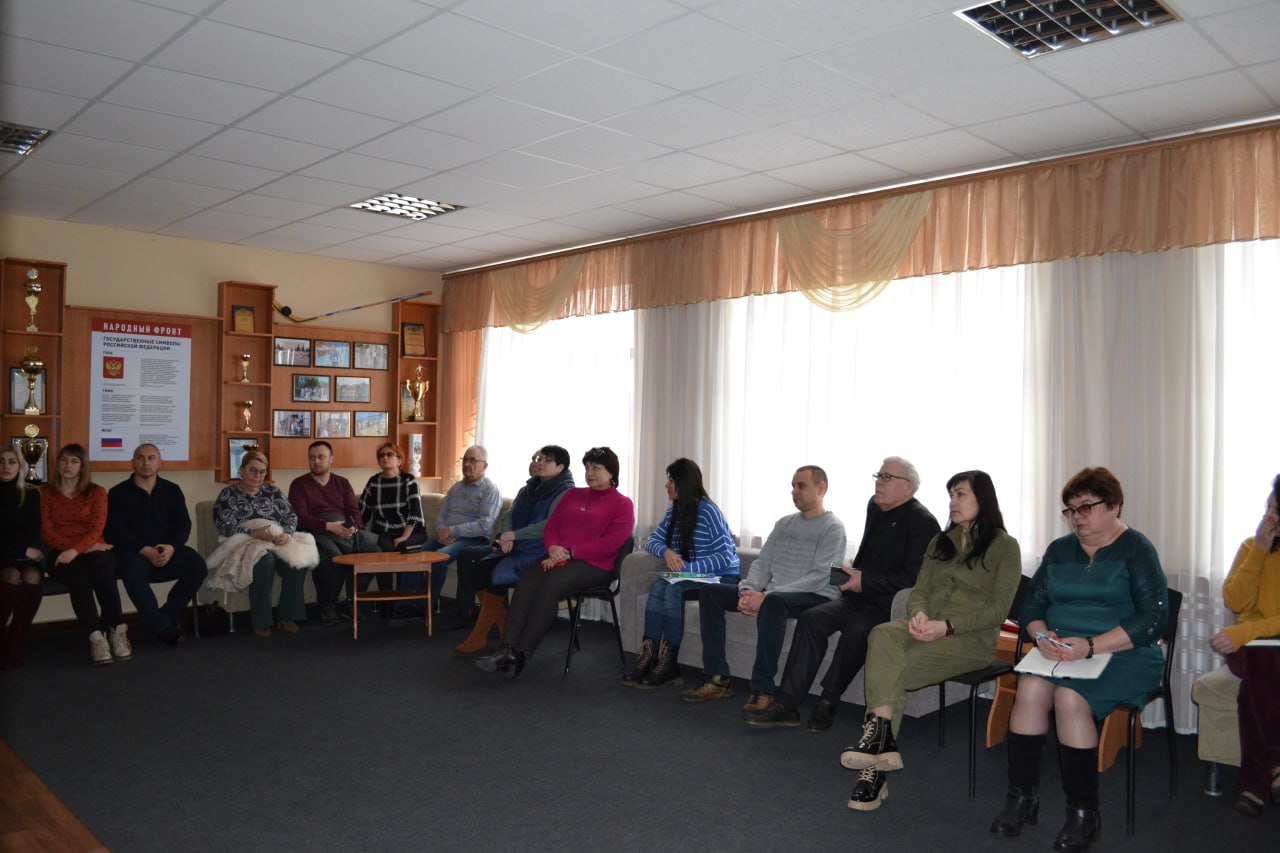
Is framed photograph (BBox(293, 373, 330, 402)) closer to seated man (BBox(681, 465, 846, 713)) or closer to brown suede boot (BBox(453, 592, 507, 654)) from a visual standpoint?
brown suede boot (BBox(453, 592, 507, 654))

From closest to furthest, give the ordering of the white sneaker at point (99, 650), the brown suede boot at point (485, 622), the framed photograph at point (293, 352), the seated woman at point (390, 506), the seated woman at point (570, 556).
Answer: the seated woman at point (570, 556), the white sneaker at point (99, 650), the brown suede boot at point (485, 622), the seated woman at point (390, 506), the framed photograph at point (293, 352)

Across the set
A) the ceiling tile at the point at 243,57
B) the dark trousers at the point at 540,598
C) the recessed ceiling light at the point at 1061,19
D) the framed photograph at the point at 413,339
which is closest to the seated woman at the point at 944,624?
the recessed ceiling light at the point at 1061,19

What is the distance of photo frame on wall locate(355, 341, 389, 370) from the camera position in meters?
8.54

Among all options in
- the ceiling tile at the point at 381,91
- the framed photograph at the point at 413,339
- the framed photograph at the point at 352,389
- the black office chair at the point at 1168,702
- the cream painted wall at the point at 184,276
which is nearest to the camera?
the black office chair at the point at 1168,702

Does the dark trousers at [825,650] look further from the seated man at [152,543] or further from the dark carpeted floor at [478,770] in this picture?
the seated man at [152,543]

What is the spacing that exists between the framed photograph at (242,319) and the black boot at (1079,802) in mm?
6547

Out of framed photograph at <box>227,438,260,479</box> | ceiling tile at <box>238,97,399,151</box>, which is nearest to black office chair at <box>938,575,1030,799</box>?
ceiling tile at <box>238,97,399,151</box>

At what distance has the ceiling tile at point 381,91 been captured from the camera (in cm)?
409

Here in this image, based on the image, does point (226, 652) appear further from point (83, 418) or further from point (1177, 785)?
point (1177, 785)

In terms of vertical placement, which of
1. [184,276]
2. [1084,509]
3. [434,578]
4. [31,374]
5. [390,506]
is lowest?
[434,578]

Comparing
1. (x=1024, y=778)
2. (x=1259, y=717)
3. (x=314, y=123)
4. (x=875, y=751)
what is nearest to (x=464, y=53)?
(x=314, y=123)

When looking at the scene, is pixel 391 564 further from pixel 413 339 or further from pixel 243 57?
pixel 243 57

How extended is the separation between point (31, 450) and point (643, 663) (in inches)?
177

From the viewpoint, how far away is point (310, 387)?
27.0 ft
